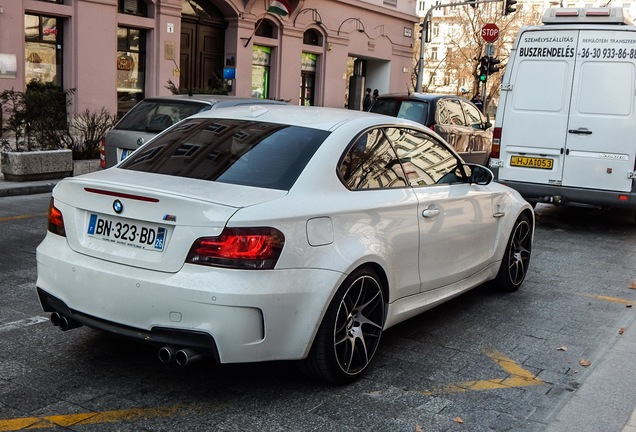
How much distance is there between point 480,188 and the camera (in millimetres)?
5957

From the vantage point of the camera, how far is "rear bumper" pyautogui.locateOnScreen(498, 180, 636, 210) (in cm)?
988

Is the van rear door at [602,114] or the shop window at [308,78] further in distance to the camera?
the shop window at [308,78]

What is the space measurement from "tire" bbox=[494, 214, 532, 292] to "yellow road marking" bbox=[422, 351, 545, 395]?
5.72 feet

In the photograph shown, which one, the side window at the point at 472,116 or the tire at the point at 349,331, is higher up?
the side window at the point at 472,116

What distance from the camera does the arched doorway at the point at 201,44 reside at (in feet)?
71.9

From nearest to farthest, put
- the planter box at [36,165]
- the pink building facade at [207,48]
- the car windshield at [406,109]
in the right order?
1. the planter box at [36,165]
2. the car windshield at [406,109]
3. the pink building facade at [207,48]

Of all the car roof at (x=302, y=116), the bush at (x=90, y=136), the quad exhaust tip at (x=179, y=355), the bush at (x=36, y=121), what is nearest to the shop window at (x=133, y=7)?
the bush at (x=90, y=136)

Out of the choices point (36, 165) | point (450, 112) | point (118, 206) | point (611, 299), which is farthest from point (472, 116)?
point (118, 206)

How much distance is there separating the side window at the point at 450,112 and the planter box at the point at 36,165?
665cm

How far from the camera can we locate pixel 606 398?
4.36 m

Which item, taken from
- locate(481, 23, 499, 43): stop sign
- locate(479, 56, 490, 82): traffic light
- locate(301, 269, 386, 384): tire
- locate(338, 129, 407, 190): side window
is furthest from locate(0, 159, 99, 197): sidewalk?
locate(481, 23, 499, 43): stop sign

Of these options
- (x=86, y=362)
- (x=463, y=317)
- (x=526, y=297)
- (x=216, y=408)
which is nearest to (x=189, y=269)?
(x=216, y=408)

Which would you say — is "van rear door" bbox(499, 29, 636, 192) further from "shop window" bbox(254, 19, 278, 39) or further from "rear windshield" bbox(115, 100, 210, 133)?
"shop window" bbox(254, 19, 278, 39)

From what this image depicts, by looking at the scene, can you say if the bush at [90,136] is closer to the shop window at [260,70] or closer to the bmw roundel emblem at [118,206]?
the bmw roundel emblem at [118,206]
